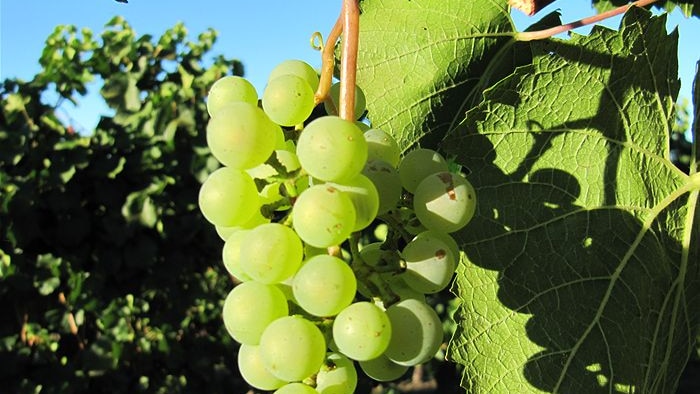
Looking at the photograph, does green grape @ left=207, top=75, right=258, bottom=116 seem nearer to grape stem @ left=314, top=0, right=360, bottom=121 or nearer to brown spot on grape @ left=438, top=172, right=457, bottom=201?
grape stem @ left=314, top=0, right=360, bottom=121

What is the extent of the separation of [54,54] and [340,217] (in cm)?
397

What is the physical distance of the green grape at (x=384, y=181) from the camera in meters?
0.64

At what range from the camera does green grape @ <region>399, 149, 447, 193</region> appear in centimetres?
69

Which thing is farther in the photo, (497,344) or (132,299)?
(132,299)

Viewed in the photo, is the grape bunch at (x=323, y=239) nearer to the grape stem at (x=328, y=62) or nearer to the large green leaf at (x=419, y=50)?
the grape stem at (x=328, y=62)

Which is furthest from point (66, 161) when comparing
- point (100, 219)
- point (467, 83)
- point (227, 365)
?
point (467, 83)

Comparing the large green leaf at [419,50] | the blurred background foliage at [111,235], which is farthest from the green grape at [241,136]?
the blurred background foliage at [111,235]

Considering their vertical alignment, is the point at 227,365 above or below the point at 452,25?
below

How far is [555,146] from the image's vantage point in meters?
0.84

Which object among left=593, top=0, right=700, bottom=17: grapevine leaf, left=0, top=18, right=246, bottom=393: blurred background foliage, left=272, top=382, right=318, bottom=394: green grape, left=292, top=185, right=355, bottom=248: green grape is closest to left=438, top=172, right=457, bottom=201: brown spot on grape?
left=292, top=185, right=355, bottom=248: green grape

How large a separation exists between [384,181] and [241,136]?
0.46 feet

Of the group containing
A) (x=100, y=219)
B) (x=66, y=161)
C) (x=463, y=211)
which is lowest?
(x=463, y=211)

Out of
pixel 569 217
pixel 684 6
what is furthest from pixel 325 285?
pixel 684 6

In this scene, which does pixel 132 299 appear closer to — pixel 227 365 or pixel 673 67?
pixel 227 365
